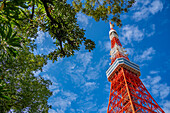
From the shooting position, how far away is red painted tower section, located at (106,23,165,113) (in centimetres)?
2647

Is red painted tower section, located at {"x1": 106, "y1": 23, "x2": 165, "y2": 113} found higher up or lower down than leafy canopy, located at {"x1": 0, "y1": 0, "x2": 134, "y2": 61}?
higher up

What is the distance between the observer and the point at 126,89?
96.7ft

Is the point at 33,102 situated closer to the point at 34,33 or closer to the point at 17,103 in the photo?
the point at 17,103

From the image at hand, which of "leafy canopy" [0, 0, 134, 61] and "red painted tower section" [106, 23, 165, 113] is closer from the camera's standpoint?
"leafy canopy" [0, 0, 134, 61]

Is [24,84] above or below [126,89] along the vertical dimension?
below

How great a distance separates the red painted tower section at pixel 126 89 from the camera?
26.5 metres

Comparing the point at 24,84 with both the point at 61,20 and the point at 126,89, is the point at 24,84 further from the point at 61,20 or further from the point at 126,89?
the point at 126,89

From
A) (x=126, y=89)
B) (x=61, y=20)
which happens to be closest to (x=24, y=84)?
(x=61, y=20)

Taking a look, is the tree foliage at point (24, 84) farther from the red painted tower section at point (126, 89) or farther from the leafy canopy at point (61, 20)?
the red painted tower section at point (126, 89)

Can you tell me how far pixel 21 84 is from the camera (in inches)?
253

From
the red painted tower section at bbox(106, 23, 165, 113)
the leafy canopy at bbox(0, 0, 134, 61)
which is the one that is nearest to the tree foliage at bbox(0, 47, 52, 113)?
the leafy canopy at bbox(0, 0, 134, 61)

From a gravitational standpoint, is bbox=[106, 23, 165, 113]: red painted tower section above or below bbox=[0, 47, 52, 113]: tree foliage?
above

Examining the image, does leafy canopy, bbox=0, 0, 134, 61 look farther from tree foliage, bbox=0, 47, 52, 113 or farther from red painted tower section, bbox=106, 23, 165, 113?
red painted tower section, bbox=106, 23, 165, 113

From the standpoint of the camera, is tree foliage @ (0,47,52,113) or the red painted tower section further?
the red painted tower section
